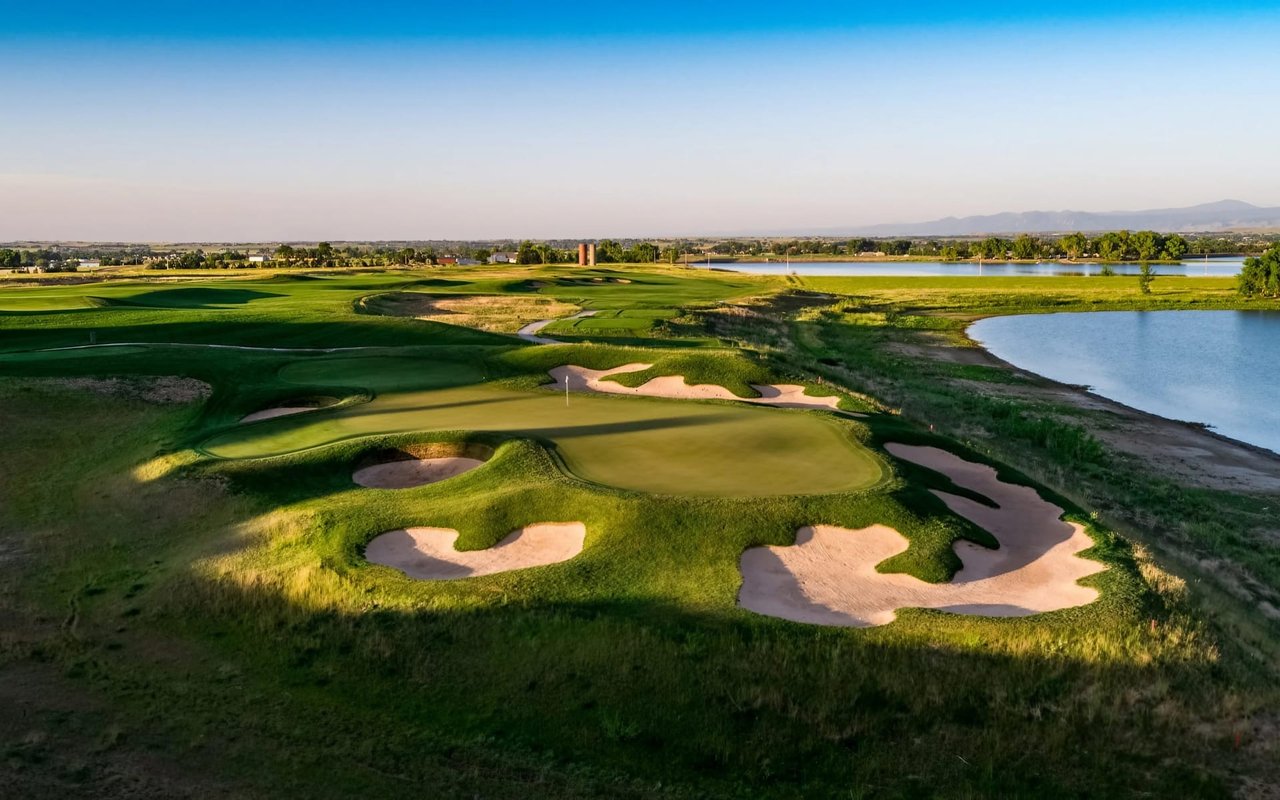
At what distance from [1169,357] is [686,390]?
1740 inches

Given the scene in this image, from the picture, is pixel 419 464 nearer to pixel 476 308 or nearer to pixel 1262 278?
pixel 476 308

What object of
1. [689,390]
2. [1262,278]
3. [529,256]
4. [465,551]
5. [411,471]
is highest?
[529,256]

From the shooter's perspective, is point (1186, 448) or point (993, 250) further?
point (993, 250)

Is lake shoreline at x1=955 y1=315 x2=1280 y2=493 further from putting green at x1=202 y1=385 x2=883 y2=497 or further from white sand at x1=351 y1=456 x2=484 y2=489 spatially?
white sand at x1=351 y1=456 x2=484 y2=489

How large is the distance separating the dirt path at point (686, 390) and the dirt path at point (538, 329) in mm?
11199

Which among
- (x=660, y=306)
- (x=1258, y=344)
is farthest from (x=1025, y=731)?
(x=1258, y=344)

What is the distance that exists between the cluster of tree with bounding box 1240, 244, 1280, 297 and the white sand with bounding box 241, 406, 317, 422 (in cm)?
10271

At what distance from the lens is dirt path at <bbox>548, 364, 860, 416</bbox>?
27.0 metres

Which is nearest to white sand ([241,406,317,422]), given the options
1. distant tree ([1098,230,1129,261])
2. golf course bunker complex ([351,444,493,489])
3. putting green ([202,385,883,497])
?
putting green ([202,385,883,497])

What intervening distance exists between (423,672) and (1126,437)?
31.6 m

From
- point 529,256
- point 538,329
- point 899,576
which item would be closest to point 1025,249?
point 529,256

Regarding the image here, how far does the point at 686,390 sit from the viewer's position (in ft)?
93.2

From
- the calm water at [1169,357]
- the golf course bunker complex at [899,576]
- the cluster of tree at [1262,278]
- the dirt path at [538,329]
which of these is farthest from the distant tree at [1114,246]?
the golf course bunker complex at [899,576]

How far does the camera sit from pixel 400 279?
8350cm
